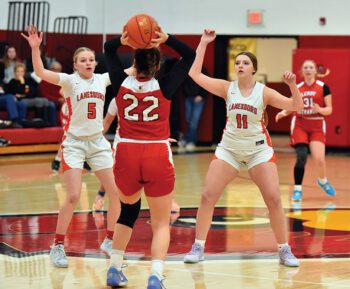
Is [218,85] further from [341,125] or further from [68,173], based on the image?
[341,125]

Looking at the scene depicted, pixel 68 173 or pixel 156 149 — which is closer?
pixel 156 149

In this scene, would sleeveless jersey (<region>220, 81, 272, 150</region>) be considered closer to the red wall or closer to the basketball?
the basketball

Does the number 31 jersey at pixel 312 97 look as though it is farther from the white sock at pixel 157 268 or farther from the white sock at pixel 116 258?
the white sock at pixel 157 268

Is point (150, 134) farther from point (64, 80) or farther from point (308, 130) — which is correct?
point (308, 130)

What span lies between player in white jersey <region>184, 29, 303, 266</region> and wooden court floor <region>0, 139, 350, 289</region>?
0.88ft

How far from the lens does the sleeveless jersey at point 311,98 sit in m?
12.1

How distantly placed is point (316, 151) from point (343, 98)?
6.93 meters

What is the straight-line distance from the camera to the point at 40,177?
48.3ft

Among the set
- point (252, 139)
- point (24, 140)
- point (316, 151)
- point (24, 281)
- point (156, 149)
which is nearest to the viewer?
point (156, 149)

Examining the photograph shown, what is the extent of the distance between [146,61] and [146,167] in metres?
0.73

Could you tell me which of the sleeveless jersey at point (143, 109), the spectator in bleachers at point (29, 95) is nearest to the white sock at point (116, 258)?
the sleeveless jersey at point (143, 109)

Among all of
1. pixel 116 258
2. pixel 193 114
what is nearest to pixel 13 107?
pixel 193 114

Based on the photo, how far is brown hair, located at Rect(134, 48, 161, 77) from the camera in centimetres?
649

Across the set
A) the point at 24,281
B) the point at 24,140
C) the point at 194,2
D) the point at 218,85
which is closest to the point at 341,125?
the point at 194,2
